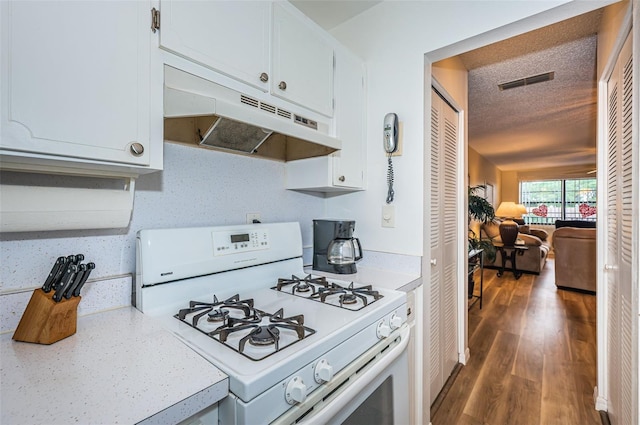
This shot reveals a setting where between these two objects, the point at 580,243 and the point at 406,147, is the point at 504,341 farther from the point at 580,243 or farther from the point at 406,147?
the point at 580,243

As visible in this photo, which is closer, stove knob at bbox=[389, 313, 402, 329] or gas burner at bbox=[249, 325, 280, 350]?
gas burner at bbox=[249, 325, 280, 350]

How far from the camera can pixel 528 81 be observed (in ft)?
9.07

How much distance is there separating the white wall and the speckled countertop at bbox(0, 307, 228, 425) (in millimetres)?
1220

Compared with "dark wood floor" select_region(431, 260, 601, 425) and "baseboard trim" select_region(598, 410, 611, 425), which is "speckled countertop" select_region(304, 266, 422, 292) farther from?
"baseboard trim" select_region(598, 410, 611, 425)

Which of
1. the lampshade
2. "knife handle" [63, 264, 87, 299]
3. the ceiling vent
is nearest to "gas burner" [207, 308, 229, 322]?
"knife handle" [63, 264, 87, 299]

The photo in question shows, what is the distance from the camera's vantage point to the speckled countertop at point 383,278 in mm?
1435

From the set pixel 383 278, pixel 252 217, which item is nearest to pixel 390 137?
pixel 383 278

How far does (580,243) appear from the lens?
13.9 feet

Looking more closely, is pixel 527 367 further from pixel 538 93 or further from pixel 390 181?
pixel 538 93

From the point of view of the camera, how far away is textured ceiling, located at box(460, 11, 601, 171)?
6.89 feet

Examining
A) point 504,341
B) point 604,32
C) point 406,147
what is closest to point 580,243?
point 504,341

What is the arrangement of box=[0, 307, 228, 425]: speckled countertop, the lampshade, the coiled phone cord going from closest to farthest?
box=[0, 307, 228, 425]: speckled countertop, the coiled phone cord, the lampshade

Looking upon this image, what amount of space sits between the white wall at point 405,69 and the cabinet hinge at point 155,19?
1175mm

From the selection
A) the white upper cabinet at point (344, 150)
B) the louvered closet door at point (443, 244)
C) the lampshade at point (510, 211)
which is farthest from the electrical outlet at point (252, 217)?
the lampshade at point (510, 211)
